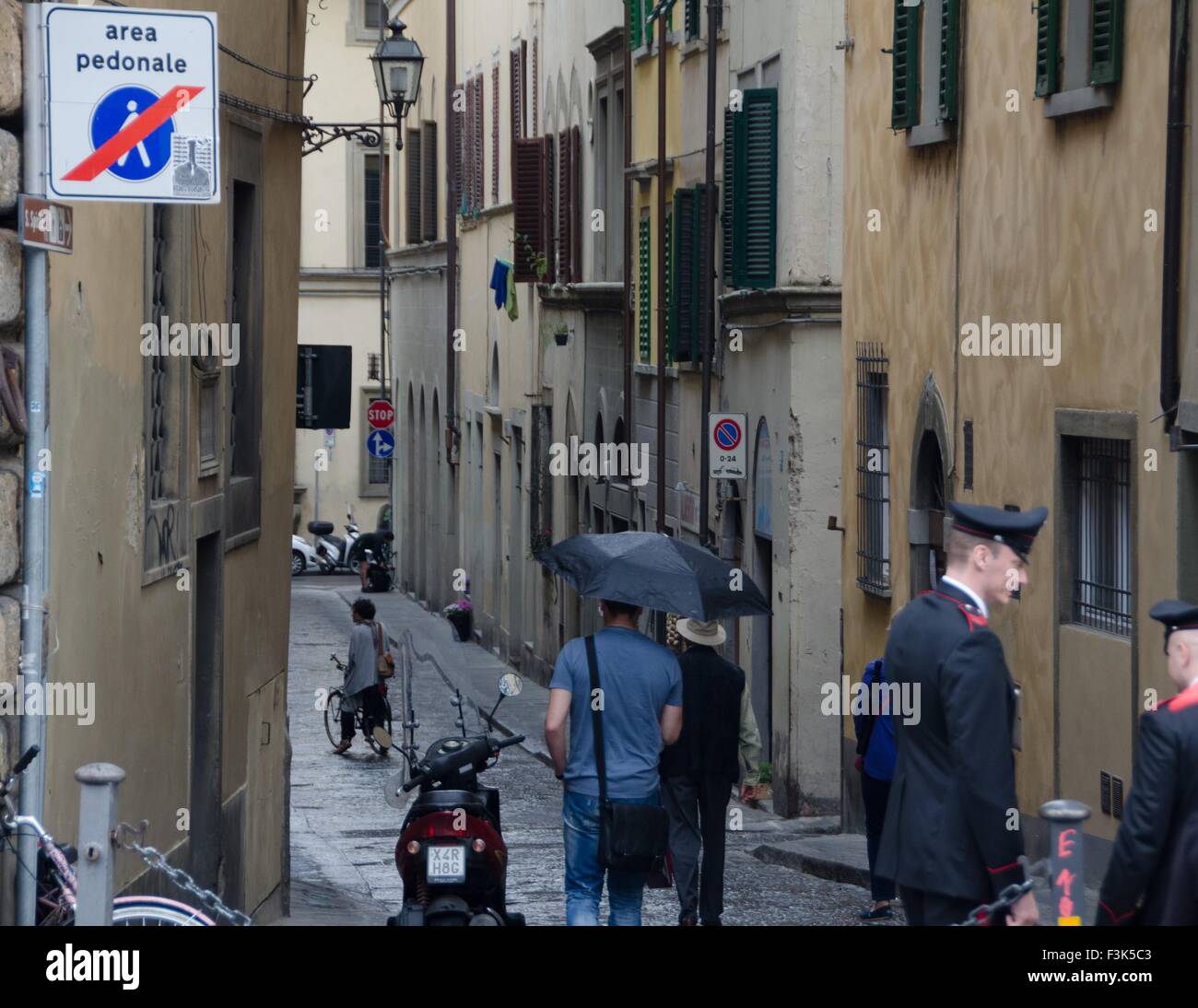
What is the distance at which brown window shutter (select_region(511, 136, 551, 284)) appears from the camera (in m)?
33.2

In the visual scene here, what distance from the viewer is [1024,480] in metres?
14.5

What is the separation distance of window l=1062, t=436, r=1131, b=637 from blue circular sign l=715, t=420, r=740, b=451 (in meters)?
8.09

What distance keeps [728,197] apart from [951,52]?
6.38m

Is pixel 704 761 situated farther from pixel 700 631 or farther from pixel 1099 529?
pixel 1099 529

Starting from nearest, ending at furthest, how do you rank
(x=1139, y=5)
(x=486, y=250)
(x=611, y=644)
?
(x=611, y=644) → (x=1139, y=5) → (x=486, y=250)

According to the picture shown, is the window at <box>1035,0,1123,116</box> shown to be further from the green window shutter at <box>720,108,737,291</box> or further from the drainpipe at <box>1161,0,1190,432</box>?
the green window shutter at <box>720,108,737,291</box>

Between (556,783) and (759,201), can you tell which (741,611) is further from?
(556,783)

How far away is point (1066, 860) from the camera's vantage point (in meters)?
5.80

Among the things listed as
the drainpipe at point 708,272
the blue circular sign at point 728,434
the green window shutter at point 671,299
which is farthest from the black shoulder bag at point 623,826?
the green window shutter at point 671,299

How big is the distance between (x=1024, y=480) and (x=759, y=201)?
23.7 ft

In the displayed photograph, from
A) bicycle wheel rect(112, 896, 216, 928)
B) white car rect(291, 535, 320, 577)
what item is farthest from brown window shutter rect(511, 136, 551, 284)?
bicycle wheel rect(112, 896, 216, 928)

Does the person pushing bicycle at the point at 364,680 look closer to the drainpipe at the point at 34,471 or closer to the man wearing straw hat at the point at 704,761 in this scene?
the man wearing straw hat at the point at 704,761
